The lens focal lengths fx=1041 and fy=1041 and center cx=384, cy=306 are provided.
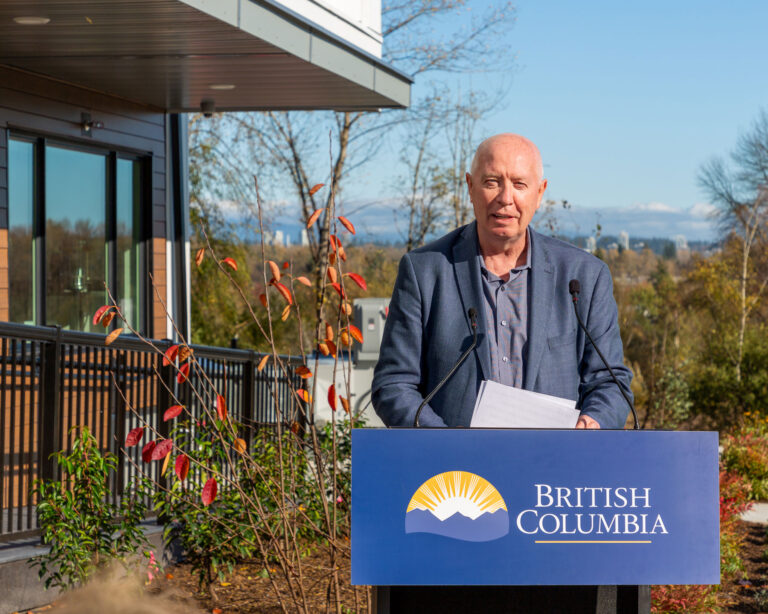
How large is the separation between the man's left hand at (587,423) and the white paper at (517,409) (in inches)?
1.1

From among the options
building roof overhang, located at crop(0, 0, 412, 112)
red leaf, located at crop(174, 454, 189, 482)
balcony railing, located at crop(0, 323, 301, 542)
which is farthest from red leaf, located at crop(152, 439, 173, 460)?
building roof overhang, located at crop(0, 0, 412, 112)

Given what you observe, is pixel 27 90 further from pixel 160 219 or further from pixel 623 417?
pixel 623 417

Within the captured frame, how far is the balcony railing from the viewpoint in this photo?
5.84 meters

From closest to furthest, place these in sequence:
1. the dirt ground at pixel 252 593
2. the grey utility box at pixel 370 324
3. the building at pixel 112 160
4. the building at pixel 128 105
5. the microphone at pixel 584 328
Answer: the microphone at pixel 584 328 < the dirt ground at pixel 252 593 < the building at pixel 112 160 < the building at pixel 128 105 < the grey utility box at pixel 370 324

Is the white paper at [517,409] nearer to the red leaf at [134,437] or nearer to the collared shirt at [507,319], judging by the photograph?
the collared shirt at [507,319]

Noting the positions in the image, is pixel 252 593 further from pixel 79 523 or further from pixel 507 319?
pixel 507 319

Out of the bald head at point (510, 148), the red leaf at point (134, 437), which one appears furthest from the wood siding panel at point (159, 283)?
the bald head at point (510, 148)

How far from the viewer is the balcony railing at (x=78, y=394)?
5.84m

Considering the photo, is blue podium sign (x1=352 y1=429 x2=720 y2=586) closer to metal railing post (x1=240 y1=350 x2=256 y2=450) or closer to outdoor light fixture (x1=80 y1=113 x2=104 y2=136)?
metal railing post (x1=240 y1=350 x2=256 y2=450)

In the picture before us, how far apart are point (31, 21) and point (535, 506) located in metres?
6.21

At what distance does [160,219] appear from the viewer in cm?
1153

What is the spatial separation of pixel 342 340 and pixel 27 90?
5.35 metres

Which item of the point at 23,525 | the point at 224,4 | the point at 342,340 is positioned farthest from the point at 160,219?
the point at 342,340

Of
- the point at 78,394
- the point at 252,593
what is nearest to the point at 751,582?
the point at 252,593
